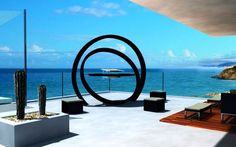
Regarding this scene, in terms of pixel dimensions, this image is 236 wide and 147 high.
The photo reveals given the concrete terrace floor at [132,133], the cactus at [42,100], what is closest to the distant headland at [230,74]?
the concrete terrace floor at [132,133]

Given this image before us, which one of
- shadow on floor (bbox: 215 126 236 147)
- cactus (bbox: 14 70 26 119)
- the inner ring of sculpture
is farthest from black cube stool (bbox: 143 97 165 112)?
cactus (bbox: 14 70 26 119)

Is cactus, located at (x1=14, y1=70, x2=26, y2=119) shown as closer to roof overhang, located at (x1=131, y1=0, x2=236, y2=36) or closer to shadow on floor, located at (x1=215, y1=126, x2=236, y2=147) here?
roof overhang, located at (x1=131, y1=0, x2=236, y2=36)

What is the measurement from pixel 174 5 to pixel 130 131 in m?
2.96

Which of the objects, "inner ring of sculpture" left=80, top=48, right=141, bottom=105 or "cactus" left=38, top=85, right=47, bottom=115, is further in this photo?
"inner ring of sculpture" left=80, top=48, right=141, bottom=105

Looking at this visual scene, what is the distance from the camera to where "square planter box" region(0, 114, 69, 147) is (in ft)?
17.0

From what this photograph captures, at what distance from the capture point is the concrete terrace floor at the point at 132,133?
218 inches

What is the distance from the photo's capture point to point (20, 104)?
570 cm

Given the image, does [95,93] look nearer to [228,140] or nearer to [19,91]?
[19,91]

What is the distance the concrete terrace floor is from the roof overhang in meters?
2.79

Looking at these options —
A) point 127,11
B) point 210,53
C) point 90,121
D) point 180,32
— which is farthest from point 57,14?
point 90,121

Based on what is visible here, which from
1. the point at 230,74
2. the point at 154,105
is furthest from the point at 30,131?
the point at 230,74

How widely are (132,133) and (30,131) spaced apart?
2.20 m

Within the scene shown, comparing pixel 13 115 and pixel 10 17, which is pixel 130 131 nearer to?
pixel 13 115

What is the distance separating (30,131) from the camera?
17.7ft
